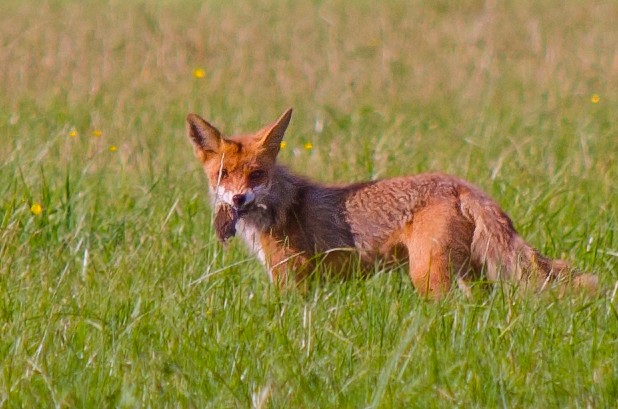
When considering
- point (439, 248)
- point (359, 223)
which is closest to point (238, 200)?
point (359, 223)

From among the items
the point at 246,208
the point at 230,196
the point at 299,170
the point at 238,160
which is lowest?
the point at 299,170

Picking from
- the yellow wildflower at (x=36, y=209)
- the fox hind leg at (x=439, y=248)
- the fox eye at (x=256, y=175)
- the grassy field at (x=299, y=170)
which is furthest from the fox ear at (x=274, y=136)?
the yellow wildflower at (x=36, y=209)

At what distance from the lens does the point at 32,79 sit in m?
12.1

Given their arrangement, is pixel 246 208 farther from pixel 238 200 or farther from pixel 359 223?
pixel 359 223

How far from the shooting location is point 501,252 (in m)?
5.68

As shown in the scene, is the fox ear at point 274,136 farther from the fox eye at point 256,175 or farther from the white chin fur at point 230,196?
the white chin fur at point 230,196

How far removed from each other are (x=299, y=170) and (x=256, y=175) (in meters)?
2.23

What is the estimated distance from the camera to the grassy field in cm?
436

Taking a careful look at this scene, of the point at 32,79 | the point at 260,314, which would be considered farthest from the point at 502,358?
the point at 32,79

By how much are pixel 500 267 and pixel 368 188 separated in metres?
0.95

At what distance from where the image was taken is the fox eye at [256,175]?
6.04 meters

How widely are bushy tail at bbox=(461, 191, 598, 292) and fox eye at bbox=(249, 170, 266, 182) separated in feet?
3.59

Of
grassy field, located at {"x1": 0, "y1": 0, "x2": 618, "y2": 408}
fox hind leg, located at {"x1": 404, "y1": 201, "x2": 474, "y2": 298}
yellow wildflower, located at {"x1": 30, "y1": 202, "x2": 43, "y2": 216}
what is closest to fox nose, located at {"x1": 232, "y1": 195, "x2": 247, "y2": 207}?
grassy field, located at {"x1": 0, "y1": 0, "x2": 618, "y2": 408}

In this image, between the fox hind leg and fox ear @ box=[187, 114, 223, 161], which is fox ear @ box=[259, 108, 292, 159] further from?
the fox hind leg
